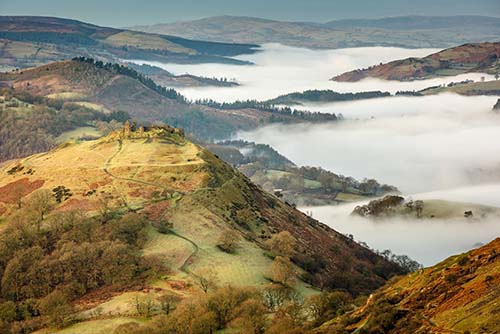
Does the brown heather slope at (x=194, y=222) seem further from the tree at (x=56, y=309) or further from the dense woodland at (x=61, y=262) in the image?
the tree at (x=56, y=309)

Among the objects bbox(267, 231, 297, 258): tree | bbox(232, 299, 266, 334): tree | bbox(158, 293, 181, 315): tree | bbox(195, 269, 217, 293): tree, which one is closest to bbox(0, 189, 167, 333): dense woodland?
bbox(195, 269, 217, 293): tree

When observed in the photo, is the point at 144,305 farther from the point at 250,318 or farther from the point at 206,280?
the point at 250,318

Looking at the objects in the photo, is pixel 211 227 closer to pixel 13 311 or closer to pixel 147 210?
pixel 147 210

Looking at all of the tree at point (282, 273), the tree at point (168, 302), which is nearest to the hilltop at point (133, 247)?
the tree at point (282, 273)

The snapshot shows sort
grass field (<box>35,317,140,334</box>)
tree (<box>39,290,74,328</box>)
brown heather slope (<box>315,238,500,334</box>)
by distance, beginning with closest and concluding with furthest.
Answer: brown heather slope (<box>315,238,500,334</box>) → grass field (<box>35,317,140,334</box>) → tree (<box>39,290,74,328</box>)

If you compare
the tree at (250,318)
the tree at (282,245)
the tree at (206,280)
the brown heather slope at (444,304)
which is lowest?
the tree at (282,245)

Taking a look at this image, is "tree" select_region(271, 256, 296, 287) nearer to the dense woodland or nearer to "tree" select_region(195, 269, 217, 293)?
"tree" select_region(195, 269, 217, 293)
